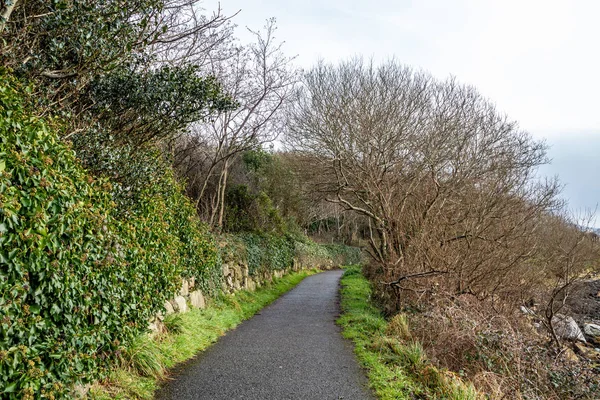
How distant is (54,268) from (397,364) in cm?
523

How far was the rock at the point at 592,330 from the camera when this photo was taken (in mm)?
14523

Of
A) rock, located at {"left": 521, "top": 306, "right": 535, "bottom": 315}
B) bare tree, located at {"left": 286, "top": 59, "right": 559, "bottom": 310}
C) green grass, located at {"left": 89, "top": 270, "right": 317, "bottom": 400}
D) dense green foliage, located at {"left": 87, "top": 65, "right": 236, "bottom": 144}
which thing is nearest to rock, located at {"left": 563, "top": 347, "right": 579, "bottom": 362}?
rock, located at {"left": 521, "top": 306, "right": 535, "bottom": 315}

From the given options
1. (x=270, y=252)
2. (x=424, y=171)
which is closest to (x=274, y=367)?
(x=424, y=171)

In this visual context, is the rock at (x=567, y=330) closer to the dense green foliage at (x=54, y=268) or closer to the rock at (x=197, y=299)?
the rock at (x=197, y=299)

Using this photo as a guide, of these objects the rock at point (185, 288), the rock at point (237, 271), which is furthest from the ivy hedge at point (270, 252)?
the rock at point (185, 288)

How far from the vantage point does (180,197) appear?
9.55 meters

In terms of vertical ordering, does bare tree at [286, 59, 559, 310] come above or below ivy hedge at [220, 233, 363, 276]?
above

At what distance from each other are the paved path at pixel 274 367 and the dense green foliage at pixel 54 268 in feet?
3.78

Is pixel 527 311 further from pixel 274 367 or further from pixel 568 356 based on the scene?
pixel 274 367

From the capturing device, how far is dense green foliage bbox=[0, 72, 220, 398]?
3.14m

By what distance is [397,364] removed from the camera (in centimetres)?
669

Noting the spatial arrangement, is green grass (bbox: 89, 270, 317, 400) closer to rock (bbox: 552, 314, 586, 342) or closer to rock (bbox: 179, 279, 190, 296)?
rock (bbox: 179, 279, 190, 296)

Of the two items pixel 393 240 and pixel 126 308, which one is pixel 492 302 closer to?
pixel 393 240

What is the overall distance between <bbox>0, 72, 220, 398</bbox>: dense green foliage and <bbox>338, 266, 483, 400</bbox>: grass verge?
3492mm
